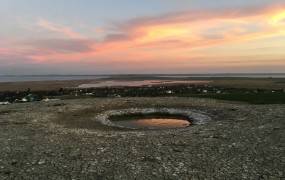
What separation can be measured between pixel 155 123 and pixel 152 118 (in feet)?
9.48

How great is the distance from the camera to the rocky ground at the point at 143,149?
16.3 metres

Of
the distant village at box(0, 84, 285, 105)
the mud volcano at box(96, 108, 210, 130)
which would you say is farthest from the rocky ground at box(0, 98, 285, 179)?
the distant village at box(0, 84, 285, 105)

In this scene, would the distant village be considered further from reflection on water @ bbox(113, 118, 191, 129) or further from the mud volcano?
reflection on water @ bbox(113, 118, 191, 129)

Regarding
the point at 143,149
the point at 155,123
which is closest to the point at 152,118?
the point at 155,123

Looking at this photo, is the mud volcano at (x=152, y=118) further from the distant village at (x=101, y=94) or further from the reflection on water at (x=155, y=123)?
the distant village at (x=101, y=94)

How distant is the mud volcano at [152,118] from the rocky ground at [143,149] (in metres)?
1.93

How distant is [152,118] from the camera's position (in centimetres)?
3569

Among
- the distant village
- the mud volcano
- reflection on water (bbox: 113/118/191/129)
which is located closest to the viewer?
reflection on water (bbox: 113/118/191/129)

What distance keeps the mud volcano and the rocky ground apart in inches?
75.9

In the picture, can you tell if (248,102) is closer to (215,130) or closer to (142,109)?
(142,109)

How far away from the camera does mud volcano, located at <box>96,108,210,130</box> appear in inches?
1244

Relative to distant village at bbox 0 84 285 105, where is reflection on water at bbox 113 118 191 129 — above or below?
below

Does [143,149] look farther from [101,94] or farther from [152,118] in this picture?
[101,94]

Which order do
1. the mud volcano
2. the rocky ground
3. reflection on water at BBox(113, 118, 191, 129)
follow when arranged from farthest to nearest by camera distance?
the mud volcano
reflection on water at BBox(113, 118, 191, 129)
the rocky ground
